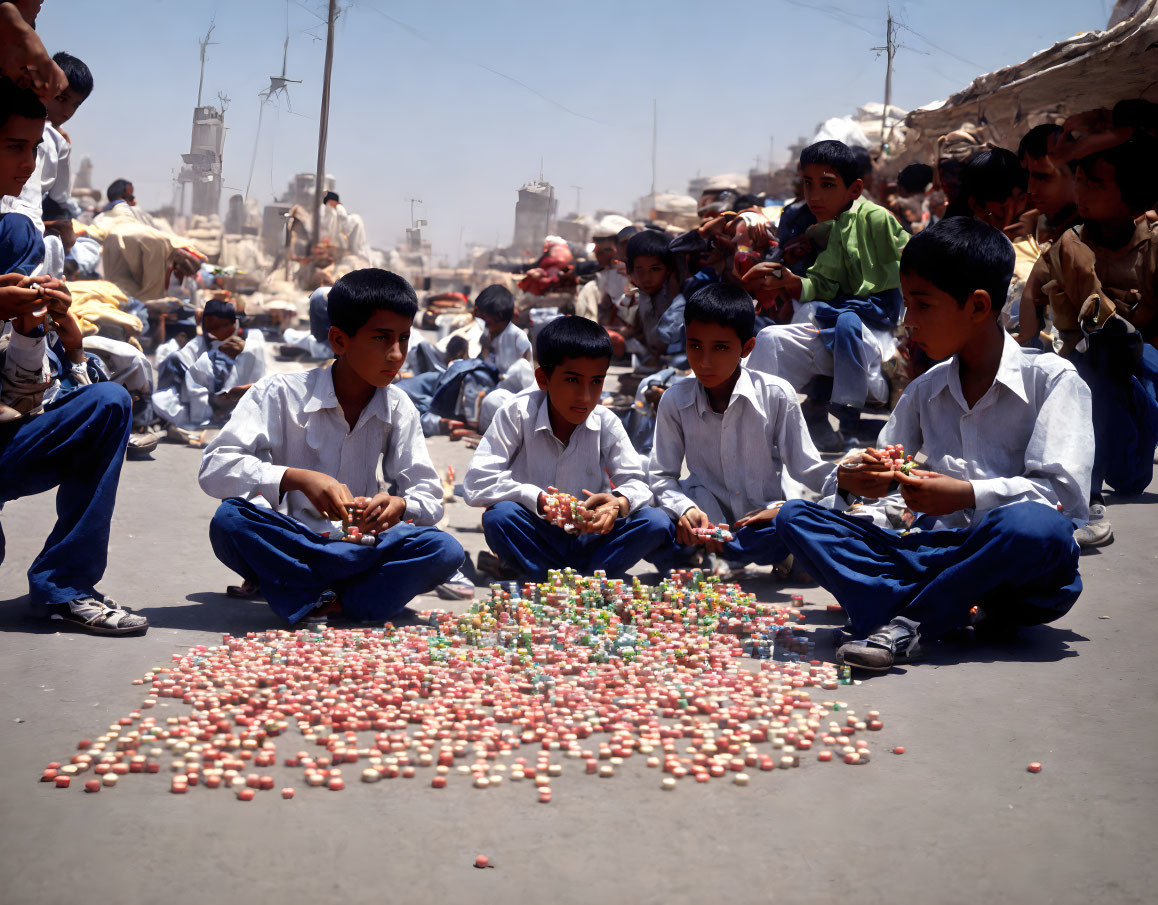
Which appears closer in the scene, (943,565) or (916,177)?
(943,565)

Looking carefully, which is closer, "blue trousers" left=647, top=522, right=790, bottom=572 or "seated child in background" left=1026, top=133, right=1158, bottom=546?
"blue trousers" left=647, top=522, right=790, bottom=572

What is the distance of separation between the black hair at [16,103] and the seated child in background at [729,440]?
9.46 ft

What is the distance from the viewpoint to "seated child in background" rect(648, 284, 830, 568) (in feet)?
16.5

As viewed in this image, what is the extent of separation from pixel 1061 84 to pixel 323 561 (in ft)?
25.4

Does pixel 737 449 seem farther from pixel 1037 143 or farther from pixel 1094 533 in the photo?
pixel 1037 143

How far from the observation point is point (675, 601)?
15.0 ft

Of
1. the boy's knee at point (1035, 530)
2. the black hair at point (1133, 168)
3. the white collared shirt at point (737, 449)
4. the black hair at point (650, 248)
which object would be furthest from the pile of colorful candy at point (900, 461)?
the black hair at point (650, 248)

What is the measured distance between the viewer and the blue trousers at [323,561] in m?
4.29

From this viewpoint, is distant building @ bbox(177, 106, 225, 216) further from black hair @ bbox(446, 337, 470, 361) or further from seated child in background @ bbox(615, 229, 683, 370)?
seated child in background @ bbox(615, 229, 683, 370)

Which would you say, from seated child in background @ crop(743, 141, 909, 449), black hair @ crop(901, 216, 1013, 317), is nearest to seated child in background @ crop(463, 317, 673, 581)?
black hair @ crop(901, 216, 1013, 317)

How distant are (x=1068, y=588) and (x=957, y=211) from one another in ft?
12.3

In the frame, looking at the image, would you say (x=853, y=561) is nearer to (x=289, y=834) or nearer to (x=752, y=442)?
(x=752, y=442)

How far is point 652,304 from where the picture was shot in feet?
28.4

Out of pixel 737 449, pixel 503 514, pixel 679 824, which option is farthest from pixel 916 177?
pixel 679 824
